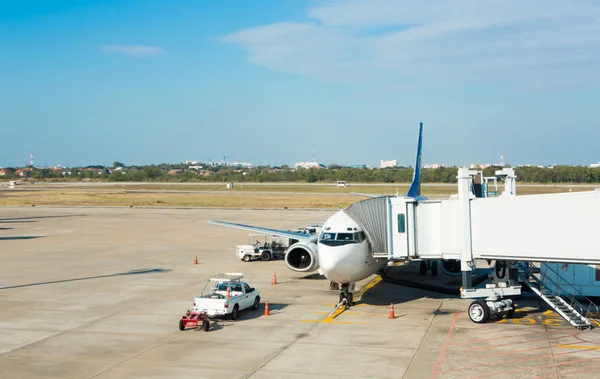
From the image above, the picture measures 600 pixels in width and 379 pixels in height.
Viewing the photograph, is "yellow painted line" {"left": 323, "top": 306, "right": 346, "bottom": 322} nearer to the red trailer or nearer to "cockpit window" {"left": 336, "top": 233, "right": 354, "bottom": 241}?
"cockpit window" {"left": 336, "top": 233, "right": 354, "bottom": 241}

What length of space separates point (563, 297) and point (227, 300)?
1597 cm

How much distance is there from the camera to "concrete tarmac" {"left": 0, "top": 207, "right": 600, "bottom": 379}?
2102cm

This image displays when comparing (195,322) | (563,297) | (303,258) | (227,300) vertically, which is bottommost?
(563,297)

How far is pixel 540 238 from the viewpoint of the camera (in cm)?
2552

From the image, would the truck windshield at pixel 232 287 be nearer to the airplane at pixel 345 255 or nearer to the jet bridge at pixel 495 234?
the airplane at pixel 345 255

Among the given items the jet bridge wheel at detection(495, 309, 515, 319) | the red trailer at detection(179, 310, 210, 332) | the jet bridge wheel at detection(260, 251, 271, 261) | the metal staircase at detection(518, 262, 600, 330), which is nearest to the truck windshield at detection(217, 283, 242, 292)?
the red trailer at detection(179, 310, 210, 332)

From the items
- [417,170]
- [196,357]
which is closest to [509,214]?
[196,357]

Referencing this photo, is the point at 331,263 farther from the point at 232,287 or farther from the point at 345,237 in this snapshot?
the point at 232,287

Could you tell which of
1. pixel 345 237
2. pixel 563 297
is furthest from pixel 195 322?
pixel 563 297

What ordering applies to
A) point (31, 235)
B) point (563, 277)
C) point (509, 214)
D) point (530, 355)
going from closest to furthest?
point (530, 355) < point (509, 214) < point (563, 277) < point (31, 235)

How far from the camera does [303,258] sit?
33781 millimetres

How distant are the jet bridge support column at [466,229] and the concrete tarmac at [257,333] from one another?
6.98 feet

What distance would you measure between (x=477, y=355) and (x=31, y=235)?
54150mm

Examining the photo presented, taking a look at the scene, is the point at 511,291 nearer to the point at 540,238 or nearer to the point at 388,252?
the point at 540,238
